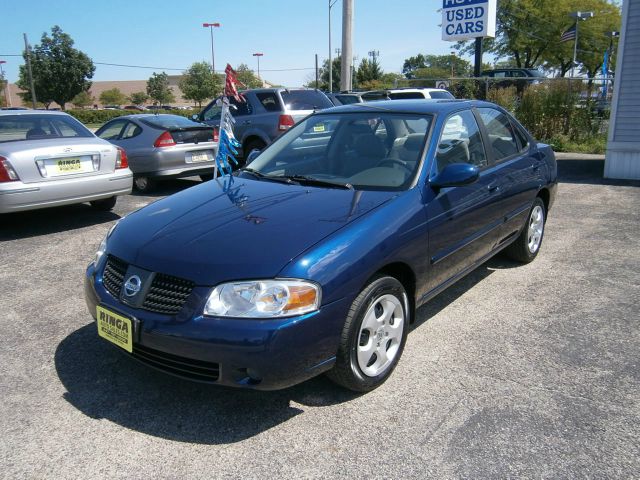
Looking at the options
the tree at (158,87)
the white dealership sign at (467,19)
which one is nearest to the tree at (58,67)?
the tree at (158,87)

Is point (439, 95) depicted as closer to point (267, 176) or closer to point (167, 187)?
point (167, 187)

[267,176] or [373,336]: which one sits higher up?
[267,176]

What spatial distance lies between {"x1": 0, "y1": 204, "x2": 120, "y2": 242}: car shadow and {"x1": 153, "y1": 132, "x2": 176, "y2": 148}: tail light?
147cm

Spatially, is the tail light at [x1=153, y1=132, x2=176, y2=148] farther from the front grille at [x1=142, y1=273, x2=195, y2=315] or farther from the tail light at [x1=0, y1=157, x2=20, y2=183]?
the front grille at [x1=142, y1=273, x2=195, y2=315]

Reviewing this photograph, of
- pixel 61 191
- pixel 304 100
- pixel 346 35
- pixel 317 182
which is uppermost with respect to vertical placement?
pixel 346 35

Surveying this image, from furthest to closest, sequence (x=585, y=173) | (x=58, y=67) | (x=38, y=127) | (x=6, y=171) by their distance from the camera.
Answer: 1. (x=58, y=67)
2. (x=585, y=173)
3. (x=38, y=127)
4. (x=6, y=171)

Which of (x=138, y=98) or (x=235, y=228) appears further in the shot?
(x=138, y=98)

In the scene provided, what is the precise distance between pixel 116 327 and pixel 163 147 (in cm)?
627

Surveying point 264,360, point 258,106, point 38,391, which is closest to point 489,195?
point 264,360

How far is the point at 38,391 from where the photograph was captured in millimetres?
3082

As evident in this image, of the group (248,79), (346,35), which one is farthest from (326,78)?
(346,35)

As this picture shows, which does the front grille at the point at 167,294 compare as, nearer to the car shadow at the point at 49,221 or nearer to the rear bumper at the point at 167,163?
the car shadow at the point at 49,221

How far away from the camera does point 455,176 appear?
11.1 ft

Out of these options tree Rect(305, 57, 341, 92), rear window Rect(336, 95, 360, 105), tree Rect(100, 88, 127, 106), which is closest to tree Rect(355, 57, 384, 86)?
tree Rect(305, 57, 341, 92)
